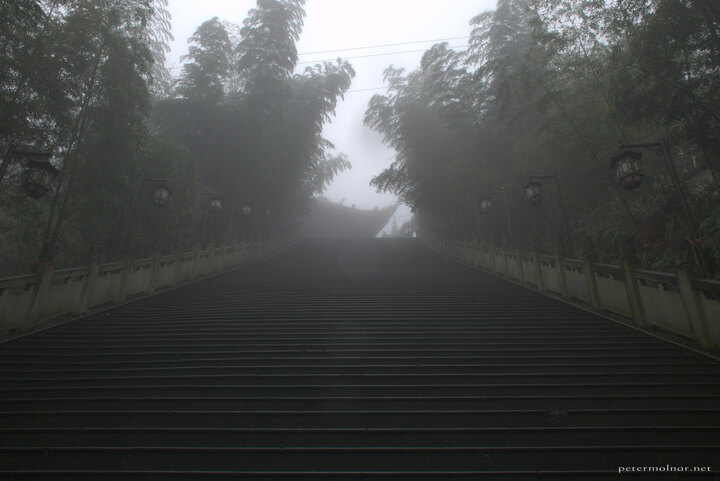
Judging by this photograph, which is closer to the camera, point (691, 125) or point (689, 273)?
point (689, 273)

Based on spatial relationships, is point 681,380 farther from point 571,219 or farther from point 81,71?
point 81,71

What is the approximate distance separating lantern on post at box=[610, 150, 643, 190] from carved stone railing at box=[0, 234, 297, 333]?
767 centimetres

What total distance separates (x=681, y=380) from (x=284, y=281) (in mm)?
6850

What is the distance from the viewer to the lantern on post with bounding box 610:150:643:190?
453 centimetres

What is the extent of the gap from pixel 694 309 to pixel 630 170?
6.37 feet

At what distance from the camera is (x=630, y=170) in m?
4.57

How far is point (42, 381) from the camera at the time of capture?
123 inches

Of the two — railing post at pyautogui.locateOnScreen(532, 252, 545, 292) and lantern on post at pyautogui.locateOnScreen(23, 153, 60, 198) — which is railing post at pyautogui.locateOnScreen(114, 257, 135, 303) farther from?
railing post at pyautogui.locateOnScreen(532, 252, 545, 292)

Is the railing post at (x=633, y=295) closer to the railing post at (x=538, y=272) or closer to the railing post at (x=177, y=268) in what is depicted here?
the railing post at (x=538, y=272)

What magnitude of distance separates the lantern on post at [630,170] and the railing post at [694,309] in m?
1.47

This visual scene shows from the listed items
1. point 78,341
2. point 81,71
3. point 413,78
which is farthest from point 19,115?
point 413,78

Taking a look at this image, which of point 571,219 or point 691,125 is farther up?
point 691,125

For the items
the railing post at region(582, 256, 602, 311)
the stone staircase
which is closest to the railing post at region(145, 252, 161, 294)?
the stone staircase

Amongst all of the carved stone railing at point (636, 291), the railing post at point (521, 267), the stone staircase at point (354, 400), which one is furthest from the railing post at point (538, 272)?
the stone staircase at point (354, 400)
